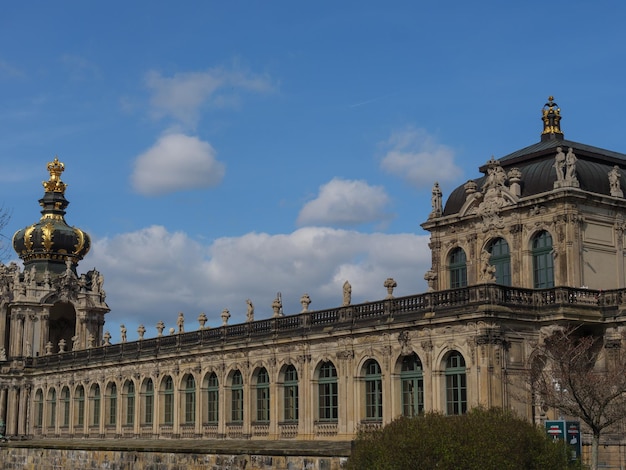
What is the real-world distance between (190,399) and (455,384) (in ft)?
66.7

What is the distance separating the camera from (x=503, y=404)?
40.1m

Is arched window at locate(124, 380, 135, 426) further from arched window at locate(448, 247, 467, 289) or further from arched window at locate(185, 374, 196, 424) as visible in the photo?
arched window at locate(448, 247, 467, 289)

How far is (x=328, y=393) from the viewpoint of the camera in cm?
4841

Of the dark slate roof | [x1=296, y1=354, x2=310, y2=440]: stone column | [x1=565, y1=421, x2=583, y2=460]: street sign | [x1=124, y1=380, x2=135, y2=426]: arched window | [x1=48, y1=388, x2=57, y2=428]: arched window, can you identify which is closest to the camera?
[x1=565, y1=421, x2=583, y2=460]: street sign

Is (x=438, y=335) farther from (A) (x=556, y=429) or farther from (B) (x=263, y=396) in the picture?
(B) (x=263, y=396)

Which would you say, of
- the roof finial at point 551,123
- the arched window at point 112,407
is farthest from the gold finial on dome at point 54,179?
the roof finial at point 551,123

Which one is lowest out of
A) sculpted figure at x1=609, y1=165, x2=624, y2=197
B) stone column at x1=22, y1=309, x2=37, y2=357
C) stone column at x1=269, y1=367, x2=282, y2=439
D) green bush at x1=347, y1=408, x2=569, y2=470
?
green bush at x1=347, y1=408, x2=569, y2=470

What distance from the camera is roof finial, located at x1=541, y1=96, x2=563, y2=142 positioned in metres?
51.2

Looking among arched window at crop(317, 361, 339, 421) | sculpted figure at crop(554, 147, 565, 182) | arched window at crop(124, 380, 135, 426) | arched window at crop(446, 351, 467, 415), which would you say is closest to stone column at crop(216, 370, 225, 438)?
arched window at crop(317, 361, 339, 421)

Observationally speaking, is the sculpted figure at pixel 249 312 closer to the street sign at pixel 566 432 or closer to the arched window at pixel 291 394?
the arched window at pixel 291 394

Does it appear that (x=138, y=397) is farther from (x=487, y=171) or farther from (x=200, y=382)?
(x=487, y=171)

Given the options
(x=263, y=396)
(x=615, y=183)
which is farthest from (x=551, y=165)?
(x=263, y=396)

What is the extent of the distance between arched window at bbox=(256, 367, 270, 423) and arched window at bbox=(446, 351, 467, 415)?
40.3 feet

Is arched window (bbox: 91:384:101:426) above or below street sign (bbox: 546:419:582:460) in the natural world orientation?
above
